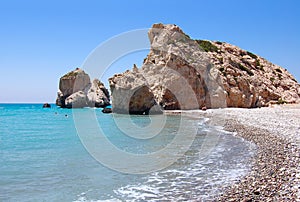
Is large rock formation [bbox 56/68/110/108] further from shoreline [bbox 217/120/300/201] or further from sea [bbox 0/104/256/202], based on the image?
shoreline [bbox 217/120/300/201]

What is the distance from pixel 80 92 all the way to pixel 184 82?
44157 mm

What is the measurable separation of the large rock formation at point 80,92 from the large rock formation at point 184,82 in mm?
32722

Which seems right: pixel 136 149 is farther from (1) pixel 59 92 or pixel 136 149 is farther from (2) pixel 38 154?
(1) pixel 59 92

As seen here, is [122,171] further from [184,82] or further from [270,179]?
[184,82]

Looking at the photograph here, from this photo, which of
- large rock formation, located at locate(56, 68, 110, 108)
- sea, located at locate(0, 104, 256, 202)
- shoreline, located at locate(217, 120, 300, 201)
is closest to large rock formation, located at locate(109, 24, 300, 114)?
sea, located at locate(0, 104, 256, 202)

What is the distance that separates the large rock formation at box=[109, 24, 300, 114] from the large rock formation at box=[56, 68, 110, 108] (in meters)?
32.7

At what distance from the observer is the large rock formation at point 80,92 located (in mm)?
86500

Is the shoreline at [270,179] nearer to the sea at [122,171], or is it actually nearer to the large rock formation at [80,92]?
the sea at [122,171]

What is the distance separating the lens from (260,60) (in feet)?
234

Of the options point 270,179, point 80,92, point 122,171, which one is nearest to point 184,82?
point 122,171

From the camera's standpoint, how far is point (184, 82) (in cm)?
5228

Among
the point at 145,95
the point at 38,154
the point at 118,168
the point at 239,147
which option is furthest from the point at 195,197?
the point at 145,95

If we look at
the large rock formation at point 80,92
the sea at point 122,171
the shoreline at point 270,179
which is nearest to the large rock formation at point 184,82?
the sea at point 122,171

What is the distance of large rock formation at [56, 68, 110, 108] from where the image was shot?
284 feet
